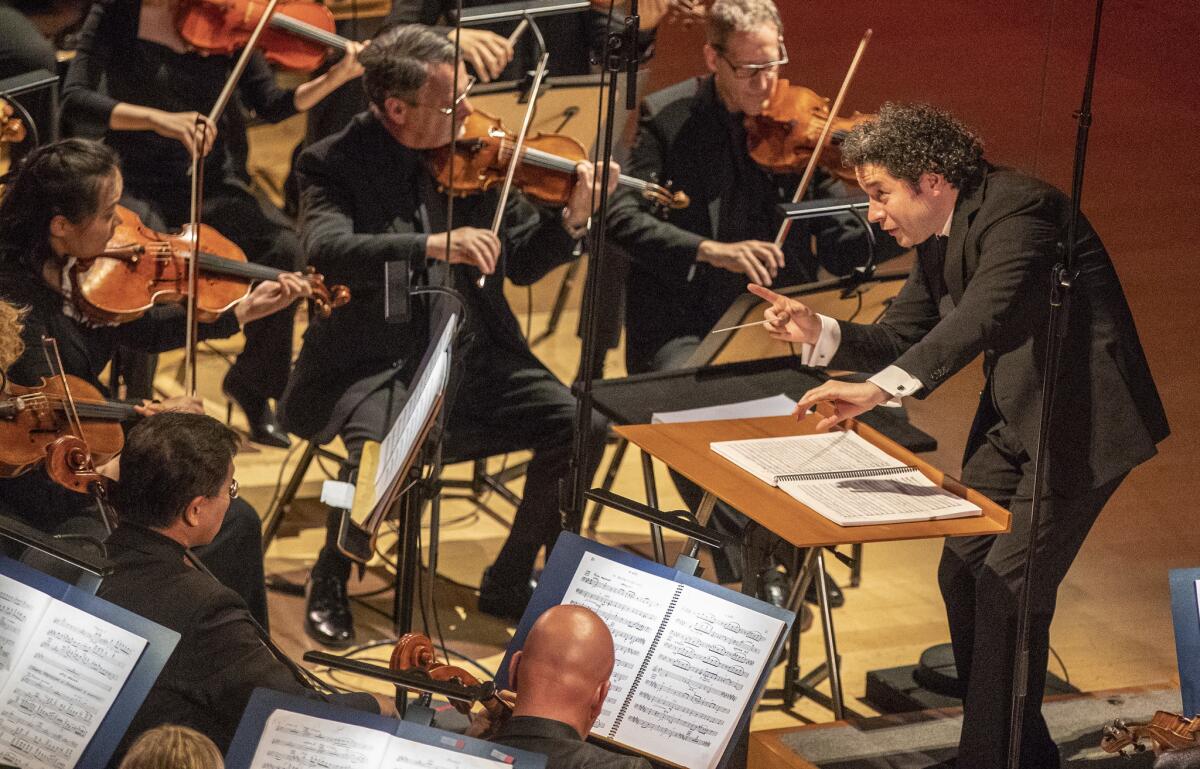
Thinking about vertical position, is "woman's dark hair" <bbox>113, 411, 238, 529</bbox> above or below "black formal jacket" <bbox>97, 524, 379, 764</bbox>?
above

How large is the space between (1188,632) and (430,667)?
135 cm

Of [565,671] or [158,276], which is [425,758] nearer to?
[565,671]

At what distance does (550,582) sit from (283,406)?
1.54 m

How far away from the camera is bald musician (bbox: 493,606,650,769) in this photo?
2188 millimetres

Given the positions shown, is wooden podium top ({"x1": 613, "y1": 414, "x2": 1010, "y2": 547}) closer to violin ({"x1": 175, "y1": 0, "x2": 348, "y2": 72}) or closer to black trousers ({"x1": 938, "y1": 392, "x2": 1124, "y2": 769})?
black trousers ({"x1": 938, "y1": 392, "x2": 1124, "y2": 769})

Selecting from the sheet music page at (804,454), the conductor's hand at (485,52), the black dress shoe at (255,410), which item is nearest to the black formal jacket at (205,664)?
the sheet music page at (804,454)

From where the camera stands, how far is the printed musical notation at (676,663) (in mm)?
2475

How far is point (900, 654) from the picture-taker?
395 centimetres

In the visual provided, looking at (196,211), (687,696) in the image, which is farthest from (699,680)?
(196,211)

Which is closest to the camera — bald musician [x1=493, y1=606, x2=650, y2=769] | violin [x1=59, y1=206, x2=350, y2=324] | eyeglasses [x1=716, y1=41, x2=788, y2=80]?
bald musician [x1=493, y1=606, x2=650, y2=769]

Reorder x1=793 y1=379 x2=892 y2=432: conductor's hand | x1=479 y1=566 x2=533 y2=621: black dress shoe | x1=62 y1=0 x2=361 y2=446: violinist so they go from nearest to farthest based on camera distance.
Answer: x1=793 y1=379 x2=892 y2=432: conductor's hand, x1=479 y1=566 x2=533 y2=621: black dress shoe, x1=62 y1=0 x2=361 y2=446: violinist

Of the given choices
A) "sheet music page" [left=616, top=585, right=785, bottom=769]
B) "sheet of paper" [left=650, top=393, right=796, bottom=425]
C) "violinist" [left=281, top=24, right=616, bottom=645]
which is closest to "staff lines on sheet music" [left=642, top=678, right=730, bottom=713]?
"sheet music page" [left=616, top=585, right=785, bottom=769]

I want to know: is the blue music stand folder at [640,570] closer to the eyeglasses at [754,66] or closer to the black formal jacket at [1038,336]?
the black formal jacket at [1038,336]

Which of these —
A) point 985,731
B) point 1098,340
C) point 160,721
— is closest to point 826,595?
point 985,731
